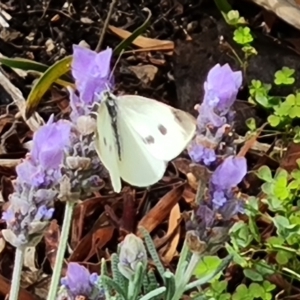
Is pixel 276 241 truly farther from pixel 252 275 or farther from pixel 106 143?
pixel 106 143

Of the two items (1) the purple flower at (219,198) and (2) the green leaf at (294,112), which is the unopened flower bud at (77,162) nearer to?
(1) the purple flower at (219,198)

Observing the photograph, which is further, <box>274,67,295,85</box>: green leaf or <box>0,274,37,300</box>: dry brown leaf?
<box>274,67,295,85</box>: green leaf

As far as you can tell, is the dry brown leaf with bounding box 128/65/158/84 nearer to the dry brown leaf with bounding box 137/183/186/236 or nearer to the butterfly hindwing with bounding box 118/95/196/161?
the dry brown leaf with bounding box 137/183/186/236

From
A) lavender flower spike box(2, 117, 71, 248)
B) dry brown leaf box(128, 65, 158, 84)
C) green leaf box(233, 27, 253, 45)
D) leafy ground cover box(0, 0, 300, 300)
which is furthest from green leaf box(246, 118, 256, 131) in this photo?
lavender flower spike box(2, 117, 71, 248)

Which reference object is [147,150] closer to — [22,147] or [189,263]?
[189,263]

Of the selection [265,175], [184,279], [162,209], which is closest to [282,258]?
[265,175]
